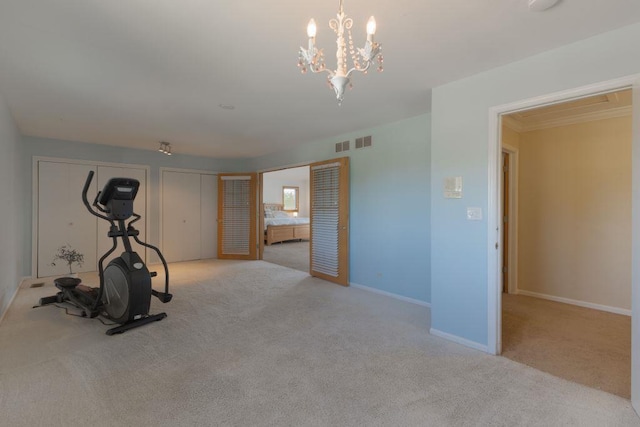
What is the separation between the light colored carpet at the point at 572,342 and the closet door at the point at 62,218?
21.0 ft

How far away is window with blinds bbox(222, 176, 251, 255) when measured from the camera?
22.1 feet

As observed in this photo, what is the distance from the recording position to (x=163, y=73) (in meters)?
2.56

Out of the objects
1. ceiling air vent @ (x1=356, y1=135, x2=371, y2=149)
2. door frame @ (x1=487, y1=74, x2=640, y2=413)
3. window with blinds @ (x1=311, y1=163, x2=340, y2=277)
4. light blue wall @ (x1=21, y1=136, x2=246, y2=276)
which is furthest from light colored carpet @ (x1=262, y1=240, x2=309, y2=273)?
door frame @ (x1=487, y1=74, x2=640, y2=413)

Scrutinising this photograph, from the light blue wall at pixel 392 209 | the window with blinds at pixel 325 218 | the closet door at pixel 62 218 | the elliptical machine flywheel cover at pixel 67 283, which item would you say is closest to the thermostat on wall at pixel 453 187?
the light blue wall at pixel 392 209

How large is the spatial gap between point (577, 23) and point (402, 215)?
245cm

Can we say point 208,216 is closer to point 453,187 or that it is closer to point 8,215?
point 8,215

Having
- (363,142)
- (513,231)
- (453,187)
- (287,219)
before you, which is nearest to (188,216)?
(287,219)

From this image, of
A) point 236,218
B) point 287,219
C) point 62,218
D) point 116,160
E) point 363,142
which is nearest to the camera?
point 363,142

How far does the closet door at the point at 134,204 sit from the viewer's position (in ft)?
17.9

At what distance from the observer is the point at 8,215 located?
3.50 meters

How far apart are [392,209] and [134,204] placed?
16.1 ft

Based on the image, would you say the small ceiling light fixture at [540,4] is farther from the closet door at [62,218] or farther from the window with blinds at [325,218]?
the closet door at [62,218]

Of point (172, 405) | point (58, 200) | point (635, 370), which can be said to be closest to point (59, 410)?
point (172, 405)

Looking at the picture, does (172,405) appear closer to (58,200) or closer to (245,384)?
(245,384)
